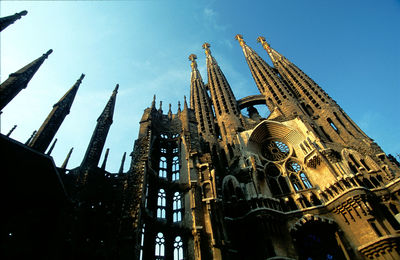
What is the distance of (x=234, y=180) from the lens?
1923 cm

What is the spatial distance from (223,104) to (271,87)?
287 inches

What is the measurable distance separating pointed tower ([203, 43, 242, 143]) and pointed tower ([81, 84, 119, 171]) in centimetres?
1215

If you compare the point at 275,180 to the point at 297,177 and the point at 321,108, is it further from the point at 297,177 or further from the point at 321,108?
the point at 321,108

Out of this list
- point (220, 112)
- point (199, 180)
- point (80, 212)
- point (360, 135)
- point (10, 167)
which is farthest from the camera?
→ point (220, 112)

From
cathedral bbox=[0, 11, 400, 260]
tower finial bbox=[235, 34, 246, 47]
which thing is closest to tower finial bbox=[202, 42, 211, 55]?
tower finial bbox=[235, 34, 246, 47]

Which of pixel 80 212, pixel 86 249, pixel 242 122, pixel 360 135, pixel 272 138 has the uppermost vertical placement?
pixel 242 122

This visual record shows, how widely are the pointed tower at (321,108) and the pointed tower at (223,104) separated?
8.32 m

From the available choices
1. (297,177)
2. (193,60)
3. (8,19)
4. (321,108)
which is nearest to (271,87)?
(321,108)

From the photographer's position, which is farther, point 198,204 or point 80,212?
point 198,204

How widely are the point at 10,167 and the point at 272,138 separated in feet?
70.4

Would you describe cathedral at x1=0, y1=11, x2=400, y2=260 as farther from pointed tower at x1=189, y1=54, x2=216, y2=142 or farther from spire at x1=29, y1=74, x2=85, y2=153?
pointed tower at x1=189, y1=54, x2=216, y2=142

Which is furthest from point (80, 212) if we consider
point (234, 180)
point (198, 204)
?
point (234, 180)

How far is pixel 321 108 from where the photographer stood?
26.3 m

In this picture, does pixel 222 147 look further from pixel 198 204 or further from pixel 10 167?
pixel 10 167
